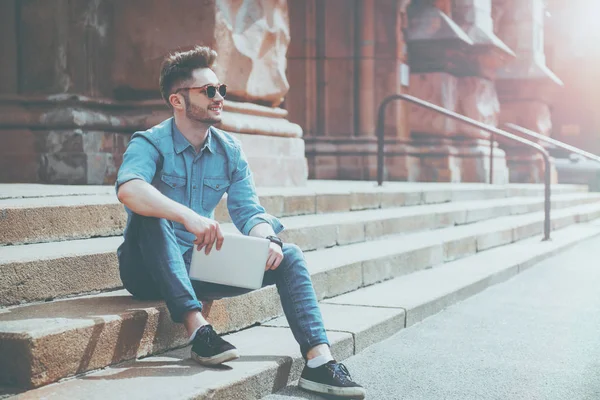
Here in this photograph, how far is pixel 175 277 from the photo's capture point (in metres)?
A: 3.31

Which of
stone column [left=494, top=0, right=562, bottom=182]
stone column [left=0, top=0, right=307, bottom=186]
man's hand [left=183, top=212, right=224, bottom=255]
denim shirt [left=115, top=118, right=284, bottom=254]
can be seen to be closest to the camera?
man's hand [left=183, top=212, right=224, bottom=255]

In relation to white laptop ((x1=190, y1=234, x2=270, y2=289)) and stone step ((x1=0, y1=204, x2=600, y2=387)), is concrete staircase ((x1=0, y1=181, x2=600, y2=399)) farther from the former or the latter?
white laptop ((x1=190, y1=234, x2=270, y2=289))

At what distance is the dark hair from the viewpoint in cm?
357

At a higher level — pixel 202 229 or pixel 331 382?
pixel 202 229

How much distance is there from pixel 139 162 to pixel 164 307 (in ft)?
1.82

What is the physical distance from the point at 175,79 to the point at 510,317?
8.67 feet

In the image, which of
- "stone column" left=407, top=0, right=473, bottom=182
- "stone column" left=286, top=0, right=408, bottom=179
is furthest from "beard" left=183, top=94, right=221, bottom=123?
"stone column" left=407, top=0, right=473, bottom=182

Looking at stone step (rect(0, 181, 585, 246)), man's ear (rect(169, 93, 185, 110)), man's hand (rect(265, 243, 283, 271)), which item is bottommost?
man's hand (rect(265, 243, 283, 271))

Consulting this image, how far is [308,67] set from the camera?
11.4 metres

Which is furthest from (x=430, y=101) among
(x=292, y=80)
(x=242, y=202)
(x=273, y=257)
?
(x=273, y=257)

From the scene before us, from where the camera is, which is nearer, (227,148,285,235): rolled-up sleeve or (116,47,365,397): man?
(116,47,365,397): man

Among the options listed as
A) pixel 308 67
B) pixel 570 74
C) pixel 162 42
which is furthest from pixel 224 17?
pixel 570 74

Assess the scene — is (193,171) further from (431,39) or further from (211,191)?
(431,39)

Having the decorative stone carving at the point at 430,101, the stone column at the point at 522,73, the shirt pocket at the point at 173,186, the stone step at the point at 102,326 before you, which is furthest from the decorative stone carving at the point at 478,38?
the shirt pocket at the point at 173,186
